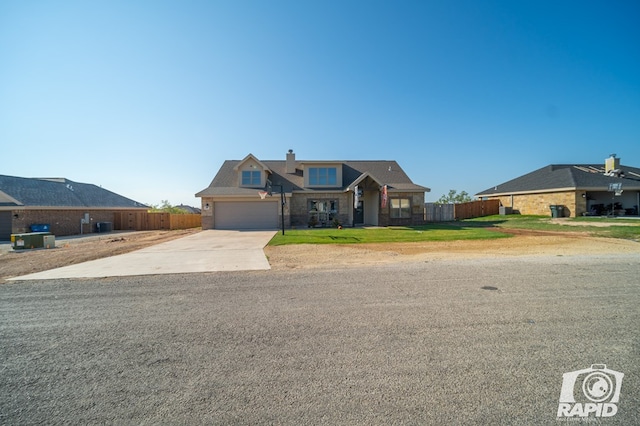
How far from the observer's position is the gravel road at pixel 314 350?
7.50ft

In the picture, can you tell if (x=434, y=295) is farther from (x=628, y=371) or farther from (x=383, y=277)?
(x=628, y=371)

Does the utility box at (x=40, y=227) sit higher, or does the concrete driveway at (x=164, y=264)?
the utility box at (x=40, y=227)

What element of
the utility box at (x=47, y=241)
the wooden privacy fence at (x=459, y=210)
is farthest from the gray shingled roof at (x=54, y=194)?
the wooden privacy fence at (x=459, y=210)

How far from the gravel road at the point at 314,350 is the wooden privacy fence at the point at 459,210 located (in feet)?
67.8

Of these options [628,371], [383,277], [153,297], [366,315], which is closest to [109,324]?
[153,297]

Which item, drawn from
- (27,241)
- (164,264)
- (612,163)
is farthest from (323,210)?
(612,163)

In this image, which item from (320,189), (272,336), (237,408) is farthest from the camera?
(320,189)

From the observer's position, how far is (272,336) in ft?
11.8

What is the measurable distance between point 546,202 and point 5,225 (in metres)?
44.3

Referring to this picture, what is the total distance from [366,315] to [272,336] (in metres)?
1.50

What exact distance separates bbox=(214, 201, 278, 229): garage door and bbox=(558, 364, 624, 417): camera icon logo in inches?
780

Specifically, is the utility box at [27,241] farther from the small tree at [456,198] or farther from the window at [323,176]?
the small tree at [456,198]

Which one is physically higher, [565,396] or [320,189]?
[320,189]

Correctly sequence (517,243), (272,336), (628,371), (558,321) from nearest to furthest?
(628,371)
(272,336)
(558,321)
(517,243)
